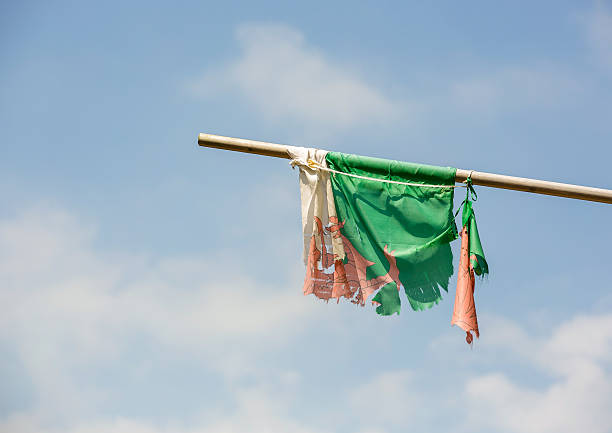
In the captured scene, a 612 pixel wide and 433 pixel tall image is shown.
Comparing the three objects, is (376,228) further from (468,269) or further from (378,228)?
(468,269)

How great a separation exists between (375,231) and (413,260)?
46 centimetres

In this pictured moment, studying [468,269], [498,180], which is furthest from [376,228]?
[498,180]

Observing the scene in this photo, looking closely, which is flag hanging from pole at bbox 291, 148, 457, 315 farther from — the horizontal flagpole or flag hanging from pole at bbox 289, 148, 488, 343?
the horizontal flagpole

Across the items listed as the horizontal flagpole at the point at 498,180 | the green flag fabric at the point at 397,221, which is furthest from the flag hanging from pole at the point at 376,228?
the horizontal flagpole at the point at 498,180

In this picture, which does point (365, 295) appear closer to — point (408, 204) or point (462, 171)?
point (408, 204)

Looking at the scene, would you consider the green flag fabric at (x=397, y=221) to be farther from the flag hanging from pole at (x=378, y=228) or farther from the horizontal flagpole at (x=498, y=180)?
the horizontal flagpole at (x=498, y=180)

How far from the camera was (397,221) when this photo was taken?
7.73 meters

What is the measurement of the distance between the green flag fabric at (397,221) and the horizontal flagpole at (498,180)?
0.47m

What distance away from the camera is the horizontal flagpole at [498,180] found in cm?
705

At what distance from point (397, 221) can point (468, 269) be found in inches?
33.9

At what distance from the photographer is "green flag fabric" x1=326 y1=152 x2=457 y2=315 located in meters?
7.49

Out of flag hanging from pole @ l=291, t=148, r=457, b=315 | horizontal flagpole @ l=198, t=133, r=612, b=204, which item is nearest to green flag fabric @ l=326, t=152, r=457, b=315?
flag hanging from pole @ l=291, t=148, r=457, b=315

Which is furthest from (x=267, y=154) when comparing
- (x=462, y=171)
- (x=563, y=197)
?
(x=563, y=197)

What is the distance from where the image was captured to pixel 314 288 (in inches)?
295
